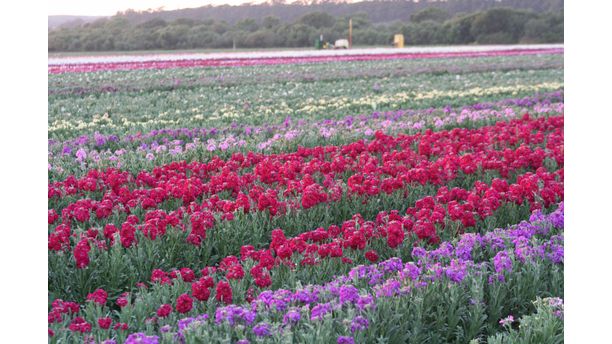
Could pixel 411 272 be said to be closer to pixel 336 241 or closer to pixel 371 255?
pixel 371 255

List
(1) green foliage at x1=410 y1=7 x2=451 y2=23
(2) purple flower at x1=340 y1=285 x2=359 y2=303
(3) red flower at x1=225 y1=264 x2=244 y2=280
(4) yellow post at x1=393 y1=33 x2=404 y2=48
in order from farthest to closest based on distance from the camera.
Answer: (1) green foliage at x1=410 y1=7 x2=451 y2=23
(4) yellow post at x1=393 y1=33 x2=404 y2=48
(3) red flower at x1=225 y1=264 x2=244 y2=280
(2) purple flower at x1=340 y1=285 x2=359 y2=303

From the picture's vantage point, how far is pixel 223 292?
11.6ft

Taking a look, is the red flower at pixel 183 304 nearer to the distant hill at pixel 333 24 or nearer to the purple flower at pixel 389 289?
the purple flower at pixel 389 289

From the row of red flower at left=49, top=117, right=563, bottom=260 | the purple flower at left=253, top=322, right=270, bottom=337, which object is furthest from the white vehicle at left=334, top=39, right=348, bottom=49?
the purple flower at left=253, top=322, right=270, bottom=337

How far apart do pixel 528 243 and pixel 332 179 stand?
93.3 inches

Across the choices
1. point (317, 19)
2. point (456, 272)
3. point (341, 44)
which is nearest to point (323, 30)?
point (317, 19)

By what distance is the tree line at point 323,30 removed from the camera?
36.5 m

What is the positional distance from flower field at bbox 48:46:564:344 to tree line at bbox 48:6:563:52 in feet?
84.6

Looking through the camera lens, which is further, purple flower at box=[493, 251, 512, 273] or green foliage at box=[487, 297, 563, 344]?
purple flower at box=[493, 251, 512, 273]

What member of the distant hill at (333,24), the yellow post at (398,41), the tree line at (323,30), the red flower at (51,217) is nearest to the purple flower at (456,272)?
the red flower at (51,217)

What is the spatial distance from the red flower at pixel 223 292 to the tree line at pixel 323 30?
1288 inches

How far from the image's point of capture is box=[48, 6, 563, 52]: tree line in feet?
120

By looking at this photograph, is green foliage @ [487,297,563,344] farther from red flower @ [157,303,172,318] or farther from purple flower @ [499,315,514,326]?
red flower @ [157,303,172,318]

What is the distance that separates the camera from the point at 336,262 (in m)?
4.36
